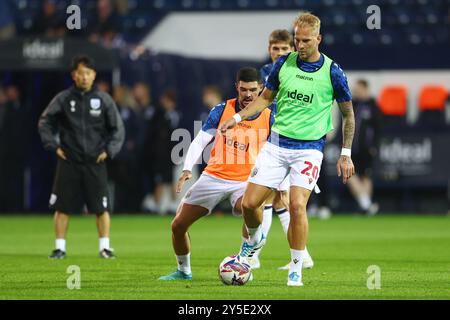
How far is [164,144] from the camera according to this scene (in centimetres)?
2488

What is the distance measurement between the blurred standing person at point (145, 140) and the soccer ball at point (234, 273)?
13502mm

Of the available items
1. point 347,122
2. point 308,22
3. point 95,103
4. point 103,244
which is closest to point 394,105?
point 95,103

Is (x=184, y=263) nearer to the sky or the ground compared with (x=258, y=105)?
nearer to the ground

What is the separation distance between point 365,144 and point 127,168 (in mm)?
4771

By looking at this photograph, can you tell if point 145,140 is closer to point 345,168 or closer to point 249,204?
point 249,204

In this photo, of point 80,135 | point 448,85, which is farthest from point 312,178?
point 448,85

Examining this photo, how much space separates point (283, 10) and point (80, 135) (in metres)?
12.8

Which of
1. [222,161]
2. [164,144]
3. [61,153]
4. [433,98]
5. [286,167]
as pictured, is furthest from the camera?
[433,98]

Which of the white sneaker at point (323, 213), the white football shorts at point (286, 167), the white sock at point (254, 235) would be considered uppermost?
the white football shorts at point (286, 167)

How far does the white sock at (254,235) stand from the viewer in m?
11.6

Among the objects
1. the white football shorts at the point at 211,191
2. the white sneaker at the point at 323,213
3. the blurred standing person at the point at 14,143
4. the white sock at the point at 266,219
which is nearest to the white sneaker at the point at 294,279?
the white football shorts at the point at 211,191

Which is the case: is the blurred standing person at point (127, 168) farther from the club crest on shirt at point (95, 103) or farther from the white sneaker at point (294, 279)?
the white sneaker at point (294, 279)

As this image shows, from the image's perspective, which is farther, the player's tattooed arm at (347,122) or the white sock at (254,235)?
the white sock at (254,235)

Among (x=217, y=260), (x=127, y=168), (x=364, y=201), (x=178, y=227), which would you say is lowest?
(x=364, y=201)
